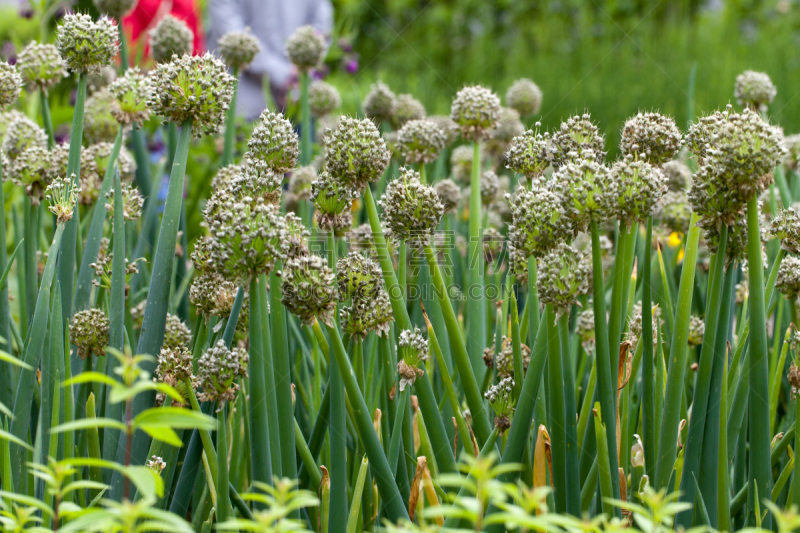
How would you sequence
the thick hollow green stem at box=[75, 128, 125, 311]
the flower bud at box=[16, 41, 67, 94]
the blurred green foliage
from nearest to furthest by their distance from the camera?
the thick hollow green stem at box=[75, 128, 125, 311] → the flower bud at box=[16, 41, 67, 94] → the blurred green foliage

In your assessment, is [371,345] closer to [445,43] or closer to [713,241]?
[713,241]

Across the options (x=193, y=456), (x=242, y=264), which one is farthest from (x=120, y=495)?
(x=242, y=264)

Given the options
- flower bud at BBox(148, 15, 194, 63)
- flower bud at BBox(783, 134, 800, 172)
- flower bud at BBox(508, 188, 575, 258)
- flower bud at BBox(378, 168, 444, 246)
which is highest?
flower bud at BBox(148, 15, 194, 63)

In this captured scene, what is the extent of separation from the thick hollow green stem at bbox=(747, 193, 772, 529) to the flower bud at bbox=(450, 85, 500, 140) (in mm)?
1011

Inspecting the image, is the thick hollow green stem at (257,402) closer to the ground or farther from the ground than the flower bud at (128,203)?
closer to the ground

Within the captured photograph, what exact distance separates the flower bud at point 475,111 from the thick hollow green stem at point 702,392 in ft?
3.06

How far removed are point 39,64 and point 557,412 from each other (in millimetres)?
1730

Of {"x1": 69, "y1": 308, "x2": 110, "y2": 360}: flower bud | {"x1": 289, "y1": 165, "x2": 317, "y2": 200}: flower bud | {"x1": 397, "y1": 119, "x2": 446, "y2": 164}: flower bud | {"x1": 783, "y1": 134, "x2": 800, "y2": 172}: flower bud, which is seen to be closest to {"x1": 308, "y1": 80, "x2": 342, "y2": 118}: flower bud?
{"x1": 289, "y1": 165, "x2": 317, "y2": 200}: flower bud

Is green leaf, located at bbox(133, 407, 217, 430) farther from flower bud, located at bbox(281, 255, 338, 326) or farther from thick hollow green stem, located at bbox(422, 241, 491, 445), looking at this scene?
thick hollow green stem, located at bbox(422, 241, 491, 445)

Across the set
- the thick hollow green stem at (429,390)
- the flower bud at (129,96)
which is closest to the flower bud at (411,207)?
the thick hollow green stem at (429,390)

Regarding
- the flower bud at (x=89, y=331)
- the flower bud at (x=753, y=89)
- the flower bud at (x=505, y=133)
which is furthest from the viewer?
the flower bud at (x=505, y=133)

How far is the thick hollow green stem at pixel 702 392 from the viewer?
1.15 meters

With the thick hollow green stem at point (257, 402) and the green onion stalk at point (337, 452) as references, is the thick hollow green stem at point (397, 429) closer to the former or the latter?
the green onion stalk at point (337, 452)

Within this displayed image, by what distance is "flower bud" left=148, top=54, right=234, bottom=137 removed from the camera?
1251mm
